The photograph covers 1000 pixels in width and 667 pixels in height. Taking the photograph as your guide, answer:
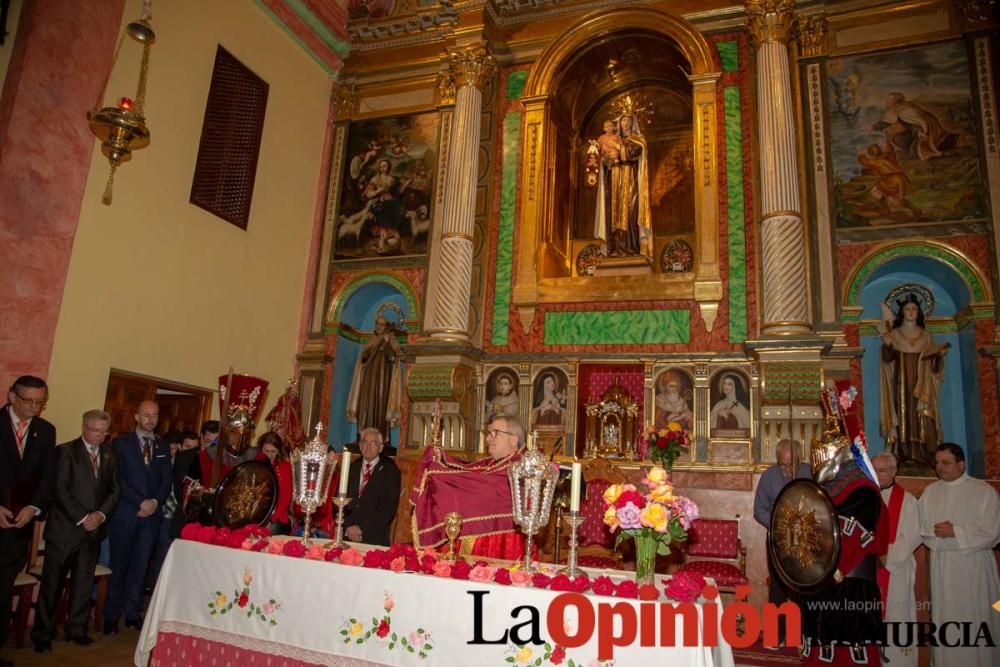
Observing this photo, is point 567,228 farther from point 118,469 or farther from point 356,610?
point 356,610

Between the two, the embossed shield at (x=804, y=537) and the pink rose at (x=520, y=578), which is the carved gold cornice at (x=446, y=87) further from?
the pink rose at (x=520, y=578)

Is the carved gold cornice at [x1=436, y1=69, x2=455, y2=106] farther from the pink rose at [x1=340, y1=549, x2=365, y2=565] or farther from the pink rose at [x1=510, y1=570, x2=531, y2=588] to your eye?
the pink rose at [x1=510, y1=570, x2=531, y2=588]

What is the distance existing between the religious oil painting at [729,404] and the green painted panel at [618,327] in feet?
2.12

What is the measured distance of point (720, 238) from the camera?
865 cm

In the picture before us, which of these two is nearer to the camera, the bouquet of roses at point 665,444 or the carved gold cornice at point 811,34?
the bouquet of roses at point 665,444

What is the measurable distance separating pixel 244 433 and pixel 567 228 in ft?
17.7

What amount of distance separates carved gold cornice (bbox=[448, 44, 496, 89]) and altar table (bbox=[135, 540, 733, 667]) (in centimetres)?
751

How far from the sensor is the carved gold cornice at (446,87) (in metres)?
10.2

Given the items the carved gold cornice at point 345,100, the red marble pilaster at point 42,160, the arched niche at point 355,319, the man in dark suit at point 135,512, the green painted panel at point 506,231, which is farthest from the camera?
the carved gold cornice at point 345,100

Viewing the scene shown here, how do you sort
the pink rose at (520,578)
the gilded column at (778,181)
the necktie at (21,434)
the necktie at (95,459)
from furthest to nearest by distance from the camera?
the gilded column at (778,181) < the necktie at (95,459) < the necktie at (21,434) < the pink rose at (520,578)

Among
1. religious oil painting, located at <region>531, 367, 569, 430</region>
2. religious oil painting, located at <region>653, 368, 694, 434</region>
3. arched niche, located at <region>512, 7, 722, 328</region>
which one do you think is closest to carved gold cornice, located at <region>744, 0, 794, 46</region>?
arched niche, located at <region>512, 7, 722, 328</region>

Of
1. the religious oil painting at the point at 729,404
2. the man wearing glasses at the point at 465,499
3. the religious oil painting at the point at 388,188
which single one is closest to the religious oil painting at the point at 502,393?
the religious oil painting at the point at 388,188

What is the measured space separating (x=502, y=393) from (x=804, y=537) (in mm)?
5773

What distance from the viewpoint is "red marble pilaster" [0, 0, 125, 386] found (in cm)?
605
